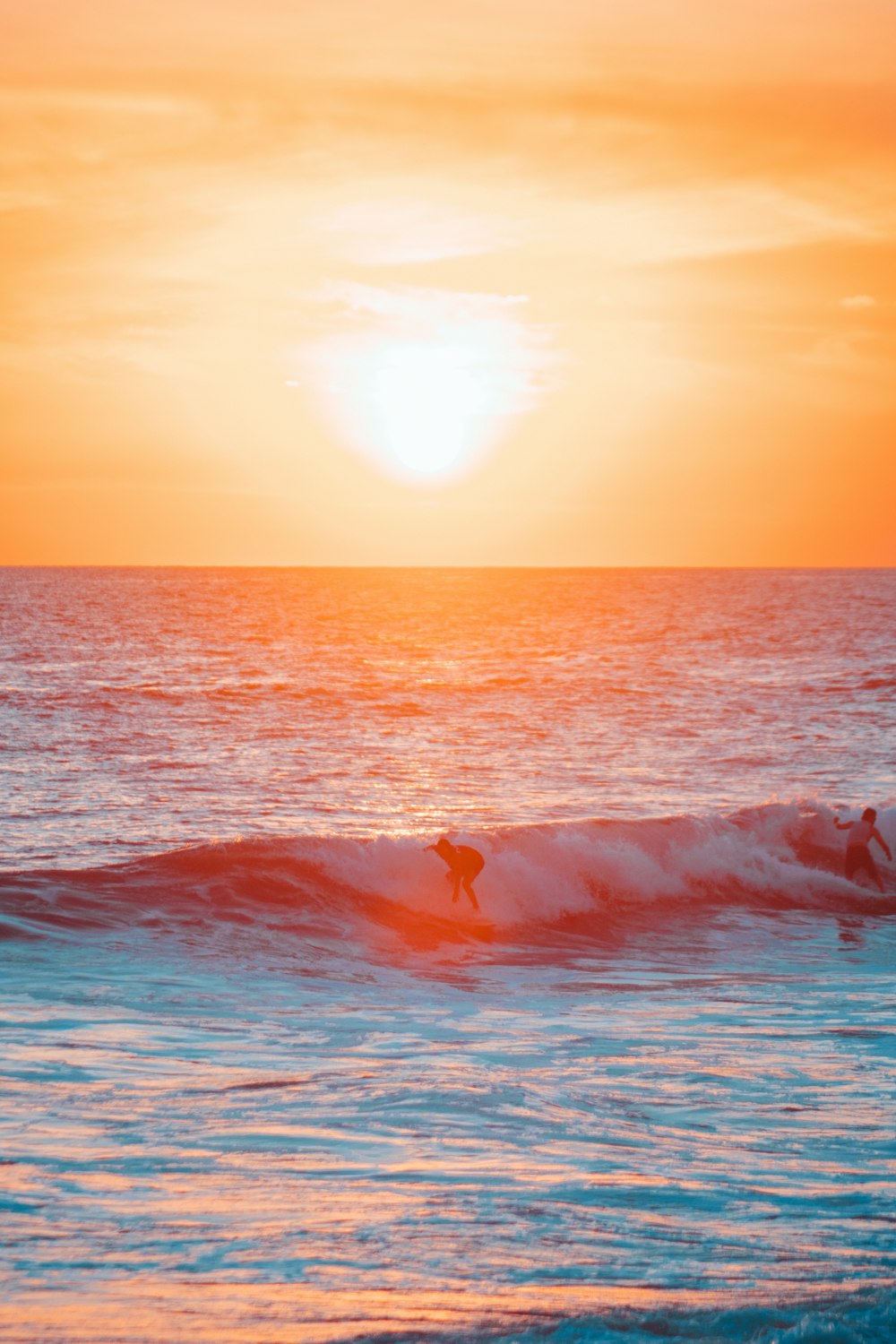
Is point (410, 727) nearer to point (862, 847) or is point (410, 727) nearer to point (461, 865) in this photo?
point (862, 847)

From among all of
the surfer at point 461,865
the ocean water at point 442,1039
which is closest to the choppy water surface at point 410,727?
the ocean water at point 442,1039

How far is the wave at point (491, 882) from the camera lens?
17125mm

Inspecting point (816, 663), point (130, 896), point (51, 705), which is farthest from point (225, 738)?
point (816, 663)

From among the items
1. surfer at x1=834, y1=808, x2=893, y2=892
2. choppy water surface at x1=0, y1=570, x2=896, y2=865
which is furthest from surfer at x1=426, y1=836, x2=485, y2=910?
surfer at x1=834, y1=808, x2=893, y2=892

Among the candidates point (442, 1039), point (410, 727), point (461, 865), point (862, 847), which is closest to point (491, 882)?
point (461, 865)

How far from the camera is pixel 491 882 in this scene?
19.7 meters

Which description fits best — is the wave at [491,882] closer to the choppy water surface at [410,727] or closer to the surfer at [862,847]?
the surfer at [862,847]

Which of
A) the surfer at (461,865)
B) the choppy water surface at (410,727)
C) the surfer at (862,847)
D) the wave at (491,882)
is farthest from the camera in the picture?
the choppy water surface at (410,727)

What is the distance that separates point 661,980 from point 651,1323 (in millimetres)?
9089

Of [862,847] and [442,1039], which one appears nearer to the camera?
[442,1039]

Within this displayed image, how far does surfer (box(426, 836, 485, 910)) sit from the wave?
40 centimetres

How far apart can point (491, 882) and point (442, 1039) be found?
327 inches

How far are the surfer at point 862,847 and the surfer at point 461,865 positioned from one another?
22.5 ft

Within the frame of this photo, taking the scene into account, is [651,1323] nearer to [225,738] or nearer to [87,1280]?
[87,1280]
